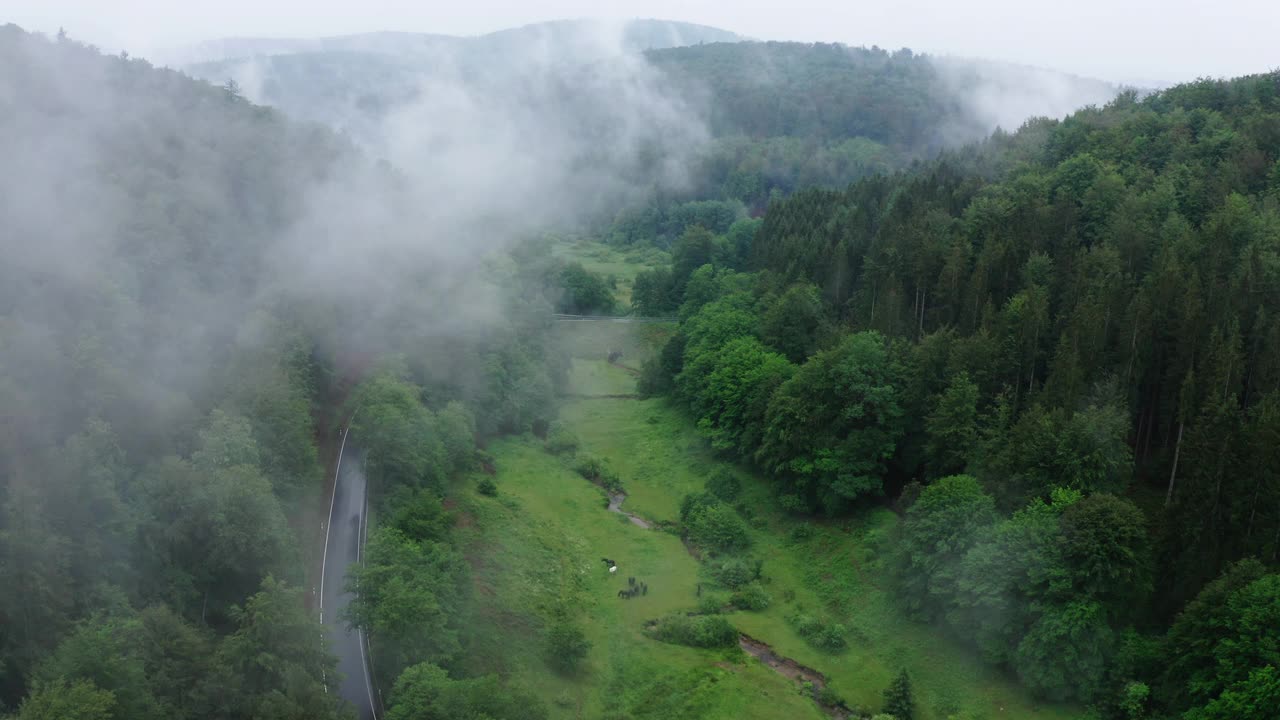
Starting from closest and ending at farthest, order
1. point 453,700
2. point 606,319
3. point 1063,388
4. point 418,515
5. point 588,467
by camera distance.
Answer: point 453,700
point 418,515
point 1063,388
point 588,467
point 606,319

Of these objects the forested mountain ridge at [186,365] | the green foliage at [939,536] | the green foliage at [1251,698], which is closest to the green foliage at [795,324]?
the forested mountain ridge at [186,365]

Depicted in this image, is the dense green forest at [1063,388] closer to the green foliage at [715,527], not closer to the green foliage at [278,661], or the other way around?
the green foliage at [715,527]

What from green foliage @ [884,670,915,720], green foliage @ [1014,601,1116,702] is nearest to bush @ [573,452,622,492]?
green foliage @ [884,670,915,720]

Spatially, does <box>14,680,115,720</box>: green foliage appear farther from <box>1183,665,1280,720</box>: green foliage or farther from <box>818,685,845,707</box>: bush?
<box>1183,665,1280,720</box>: green foliage

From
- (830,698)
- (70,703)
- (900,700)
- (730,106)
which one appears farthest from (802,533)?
(730,106)

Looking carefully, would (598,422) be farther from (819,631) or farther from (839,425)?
(819,631)

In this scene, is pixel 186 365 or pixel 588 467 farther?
pixel 588 467
